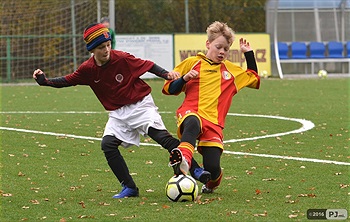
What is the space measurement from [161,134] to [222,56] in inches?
36.8

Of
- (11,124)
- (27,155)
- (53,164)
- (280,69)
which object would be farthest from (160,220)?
(280,69)

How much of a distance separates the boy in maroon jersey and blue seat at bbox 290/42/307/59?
23.9m

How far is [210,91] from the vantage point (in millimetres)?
7898

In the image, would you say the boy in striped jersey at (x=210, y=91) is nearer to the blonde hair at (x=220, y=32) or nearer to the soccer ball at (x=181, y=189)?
the blonde hair at (x=220, y=32)

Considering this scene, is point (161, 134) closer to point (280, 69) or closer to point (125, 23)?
point (280, 69)

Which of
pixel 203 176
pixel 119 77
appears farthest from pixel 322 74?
pixel 203 176

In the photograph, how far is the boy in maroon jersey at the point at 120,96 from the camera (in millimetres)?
7727

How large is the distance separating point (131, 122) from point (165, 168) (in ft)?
5.72

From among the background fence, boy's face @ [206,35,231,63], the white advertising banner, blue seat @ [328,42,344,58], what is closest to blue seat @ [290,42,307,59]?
blue seat @ [328,42,344,58]

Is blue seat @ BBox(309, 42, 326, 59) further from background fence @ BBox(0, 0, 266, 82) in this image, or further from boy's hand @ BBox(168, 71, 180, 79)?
boy's hand @ BBox(168, 71, 180, 79)

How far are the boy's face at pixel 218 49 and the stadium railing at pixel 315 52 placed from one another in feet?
76.5

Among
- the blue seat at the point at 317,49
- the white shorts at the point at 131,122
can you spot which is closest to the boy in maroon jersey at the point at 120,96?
the white shorts at the point at 131,122

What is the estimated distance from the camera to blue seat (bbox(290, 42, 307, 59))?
31.4 metres

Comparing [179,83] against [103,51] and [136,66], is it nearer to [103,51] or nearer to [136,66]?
[136,66]
